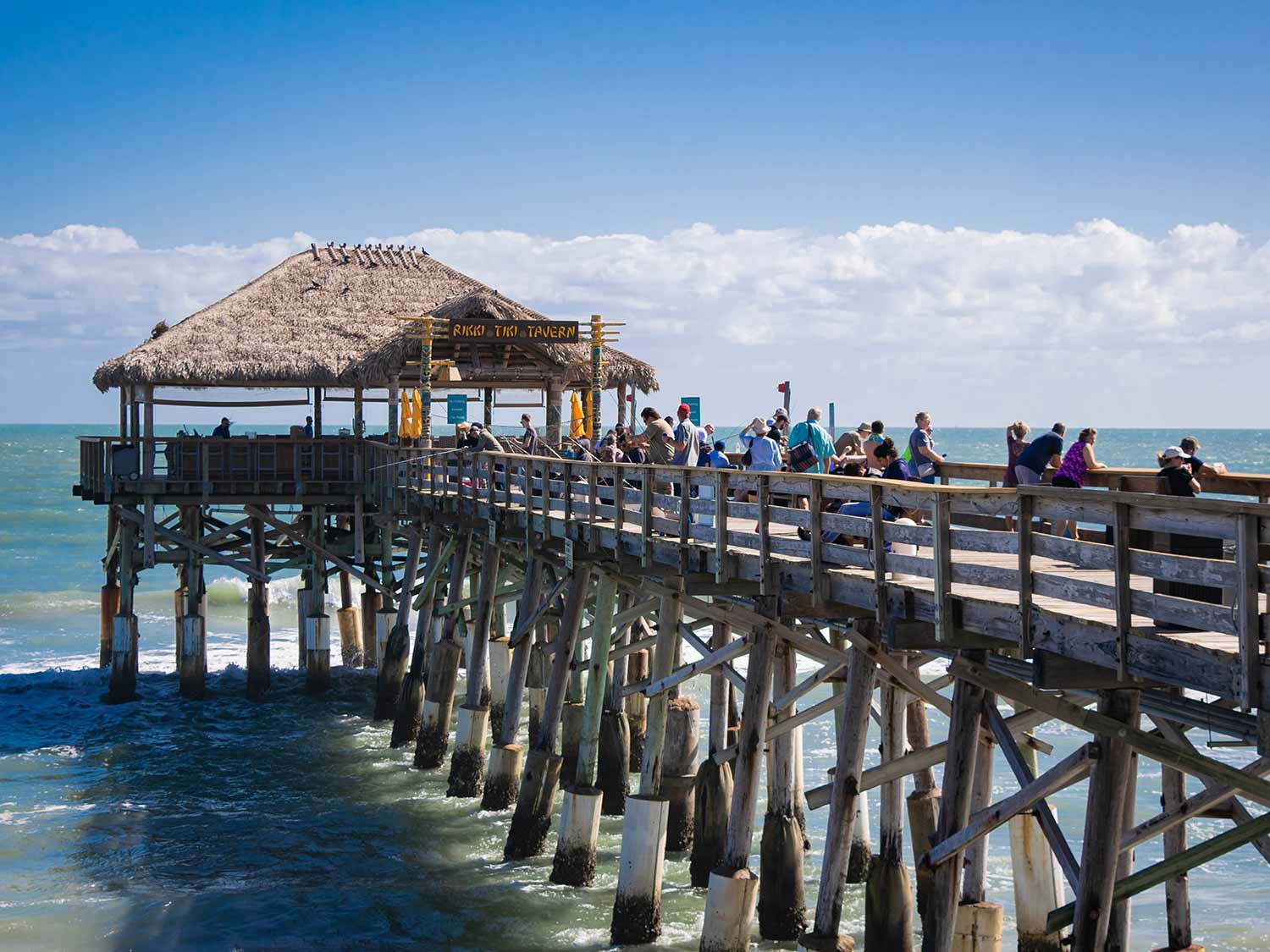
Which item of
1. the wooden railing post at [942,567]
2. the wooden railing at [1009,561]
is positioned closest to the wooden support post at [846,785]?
the wooden railing at [1009,561]

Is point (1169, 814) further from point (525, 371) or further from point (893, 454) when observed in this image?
point (525, 371)

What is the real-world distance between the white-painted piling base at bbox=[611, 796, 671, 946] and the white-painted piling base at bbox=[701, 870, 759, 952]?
4.48 ft

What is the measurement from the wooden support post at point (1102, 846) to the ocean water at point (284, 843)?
5462 millimetres

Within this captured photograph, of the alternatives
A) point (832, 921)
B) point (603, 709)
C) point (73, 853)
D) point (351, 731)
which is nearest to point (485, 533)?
point (603, 709)

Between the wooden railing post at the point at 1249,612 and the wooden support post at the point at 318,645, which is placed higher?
the wooden railing post at the point at 1249,612

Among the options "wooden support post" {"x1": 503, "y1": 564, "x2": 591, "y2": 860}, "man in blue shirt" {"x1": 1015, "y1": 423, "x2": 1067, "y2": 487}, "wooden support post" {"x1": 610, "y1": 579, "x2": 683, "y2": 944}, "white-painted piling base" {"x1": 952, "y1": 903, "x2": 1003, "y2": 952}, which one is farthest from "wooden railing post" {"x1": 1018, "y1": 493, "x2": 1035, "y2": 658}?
"wooden support post" {"x1": 503, "y1": 564, "x2": 591, "y2": 860}

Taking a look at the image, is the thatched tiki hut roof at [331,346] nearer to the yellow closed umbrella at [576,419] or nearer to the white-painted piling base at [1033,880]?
the yellow closed umbrella at [576,419]

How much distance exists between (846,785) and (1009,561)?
6.09 feet

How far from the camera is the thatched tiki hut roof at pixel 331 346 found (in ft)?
79.6

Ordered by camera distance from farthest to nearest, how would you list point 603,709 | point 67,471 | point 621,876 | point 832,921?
point 67,471 < point 603,709 < point 621,876 < point 832,921

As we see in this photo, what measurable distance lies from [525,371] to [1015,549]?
58.8 feet

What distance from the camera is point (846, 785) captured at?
31.1 feet

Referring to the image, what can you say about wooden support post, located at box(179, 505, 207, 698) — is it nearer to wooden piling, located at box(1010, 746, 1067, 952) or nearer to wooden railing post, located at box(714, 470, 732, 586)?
wooden railing post, located at box(714, 470, 732, 586)

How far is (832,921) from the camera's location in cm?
962
